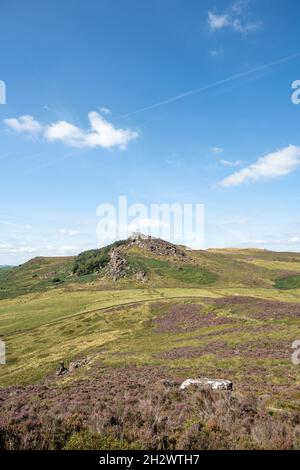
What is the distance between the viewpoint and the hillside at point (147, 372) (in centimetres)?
1302

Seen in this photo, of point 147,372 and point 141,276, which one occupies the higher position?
point 141,276

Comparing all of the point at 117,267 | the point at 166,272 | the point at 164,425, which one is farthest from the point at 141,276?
the point at 164,425

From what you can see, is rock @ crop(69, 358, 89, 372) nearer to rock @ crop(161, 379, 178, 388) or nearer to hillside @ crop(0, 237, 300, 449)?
hillside @ crop(0, 237, 300, 449)

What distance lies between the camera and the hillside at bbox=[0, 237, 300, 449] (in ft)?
42.7

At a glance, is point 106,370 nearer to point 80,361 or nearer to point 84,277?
point 80,361

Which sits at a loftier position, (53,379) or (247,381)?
(247,381)

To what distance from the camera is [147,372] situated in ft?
110

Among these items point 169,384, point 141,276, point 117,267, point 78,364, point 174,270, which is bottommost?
point 78,364

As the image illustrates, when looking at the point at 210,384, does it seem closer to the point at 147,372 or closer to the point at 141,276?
the point at 147,372

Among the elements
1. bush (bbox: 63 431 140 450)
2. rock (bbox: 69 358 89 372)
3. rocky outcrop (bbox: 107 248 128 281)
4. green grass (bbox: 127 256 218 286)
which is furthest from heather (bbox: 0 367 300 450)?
rocky outcrop (bbox: 107 248 128 281)

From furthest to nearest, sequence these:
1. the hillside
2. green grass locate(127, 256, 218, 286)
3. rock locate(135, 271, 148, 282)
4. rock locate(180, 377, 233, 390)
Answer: green grass locate(127, 256, 218, 286), rock locate(135, 271, 148, 282), rock locate(180, 377, 233, 390), the hillside

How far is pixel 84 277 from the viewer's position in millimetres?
170000

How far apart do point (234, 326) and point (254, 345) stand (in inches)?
627
